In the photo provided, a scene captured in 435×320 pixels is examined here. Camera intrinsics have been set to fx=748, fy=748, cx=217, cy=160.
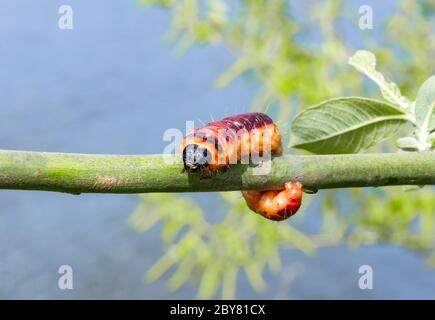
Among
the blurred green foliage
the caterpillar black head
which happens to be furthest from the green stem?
the blurred green foliage

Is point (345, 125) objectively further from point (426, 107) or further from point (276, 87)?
point (276, 87)

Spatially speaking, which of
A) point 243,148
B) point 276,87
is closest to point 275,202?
point 243,148

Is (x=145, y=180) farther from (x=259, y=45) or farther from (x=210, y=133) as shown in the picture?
(x=259, y=45)

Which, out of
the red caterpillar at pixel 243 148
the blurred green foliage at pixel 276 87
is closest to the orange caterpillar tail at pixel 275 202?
the red caterpillar at pixel 243 148

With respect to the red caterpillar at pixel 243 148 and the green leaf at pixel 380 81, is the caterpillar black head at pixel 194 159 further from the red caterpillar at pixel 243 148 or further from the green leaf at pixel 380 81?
the green leaf at pixel 380 81
